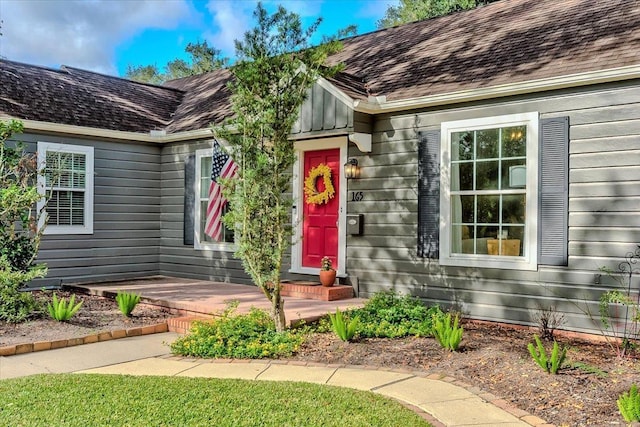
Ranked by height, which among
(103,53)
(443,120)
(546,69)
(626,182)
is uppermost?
(103,53)

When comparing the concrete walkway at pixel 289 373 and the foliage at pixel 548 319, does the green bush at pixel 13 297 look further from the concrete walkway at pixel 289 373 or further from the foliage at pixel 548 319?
the foliage at pixel 548 319

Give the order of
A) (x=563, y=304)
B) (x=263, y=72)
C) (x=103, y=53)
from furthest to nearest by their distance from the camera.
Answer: (x=103, y=53), (x=563, y=304), (x=263, y=72)

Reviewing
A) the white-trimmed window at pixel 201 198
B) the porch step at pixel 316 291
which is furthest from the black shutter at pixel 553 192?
the white-trimmed window at pixel 201 198

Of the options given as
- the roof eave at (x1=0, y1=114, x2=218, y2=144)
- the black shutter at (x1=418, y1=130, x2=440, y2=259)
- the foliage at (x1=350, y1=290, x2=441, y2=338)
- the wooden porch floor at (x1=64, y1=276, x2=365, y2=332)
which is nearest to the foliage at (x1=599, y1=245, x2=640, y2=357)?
the foliage at (x1=350, y1=290, x2=441, y2=338)

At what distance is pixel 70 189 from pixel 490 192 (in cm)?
664

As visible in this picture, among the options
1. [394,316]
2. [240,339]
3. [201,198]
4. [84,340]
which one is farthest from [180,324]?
[201,198]

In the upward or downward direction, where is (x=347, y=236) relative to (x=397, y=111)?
downward

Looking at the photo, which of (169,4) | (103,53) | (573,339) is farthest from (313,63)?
(103,53)

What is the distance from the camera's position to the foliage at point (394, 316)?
5.50 meters

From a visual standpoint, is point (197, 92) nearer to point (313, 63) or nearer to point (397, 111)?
point (397, 111)

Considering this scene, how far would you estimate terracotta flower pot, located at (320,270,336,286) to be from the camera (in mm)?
7363

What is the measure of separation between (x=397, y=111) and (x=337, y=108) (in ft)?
2.56

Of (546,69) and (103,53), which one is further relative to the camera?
(103,53)

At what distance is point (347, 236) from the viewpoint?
24.8ft
